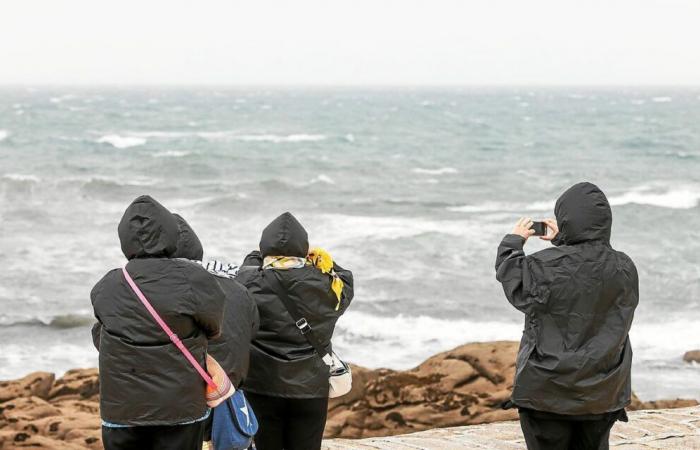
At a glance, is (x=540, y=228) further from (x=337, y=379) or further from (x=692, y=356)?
(x=692, y=356)

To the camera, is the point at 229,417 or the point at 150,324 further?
the point at 229,417

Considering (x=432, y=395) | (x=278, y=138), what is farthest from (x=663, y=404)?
(x=278, y=138)

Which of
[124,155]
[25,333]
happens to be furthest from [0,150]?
[25,333]

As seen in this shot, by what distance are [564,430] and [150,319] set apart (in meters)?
1.81

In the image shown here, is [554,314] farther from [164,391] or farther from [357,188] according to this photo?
[357,188]

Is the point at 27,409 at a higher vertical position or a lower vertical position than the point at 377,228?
higher

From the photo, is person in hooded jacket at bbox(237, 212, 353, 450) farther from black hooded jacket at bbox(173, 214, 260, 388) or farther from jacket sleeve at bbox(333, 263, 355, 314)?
black hooded jacket at bbox(173, 214, 260, 388)

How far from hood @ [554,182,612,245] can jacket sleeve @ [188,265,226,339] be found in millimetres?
1456

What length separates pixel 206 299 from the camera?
3662 millimetres

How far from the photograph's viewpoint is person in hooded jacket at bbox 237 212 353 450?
447 centimetres

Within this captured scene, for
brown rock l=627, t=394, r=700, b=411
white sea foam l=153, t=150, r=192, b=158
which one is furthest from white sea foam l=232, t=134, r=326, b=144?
brown rock l=627, t=394, r=700, b=411

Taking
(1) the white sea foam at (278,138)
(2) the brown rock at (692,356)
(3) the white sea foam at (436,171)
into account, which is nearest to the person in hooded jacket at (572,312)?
(2) the brown rock at (692,356)

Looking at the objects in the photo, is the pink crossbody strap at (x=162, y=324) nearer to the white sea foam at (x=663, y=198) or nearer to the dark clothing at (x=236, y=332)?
the dark clothing at (x=236, y=332)

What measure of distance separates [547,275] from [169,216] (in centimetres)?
153
